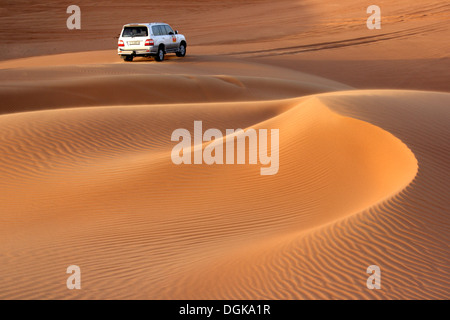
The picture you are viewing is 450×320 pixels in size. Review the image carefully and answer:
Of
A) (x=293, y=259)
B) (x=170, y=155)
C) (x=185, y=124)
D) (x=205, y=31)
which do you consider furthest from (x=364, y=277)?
(x=205, y=31)

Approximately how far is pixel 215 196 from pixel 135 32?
1667 cm

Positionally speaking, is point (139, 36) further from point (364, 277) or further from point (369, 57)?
point (364, 277)

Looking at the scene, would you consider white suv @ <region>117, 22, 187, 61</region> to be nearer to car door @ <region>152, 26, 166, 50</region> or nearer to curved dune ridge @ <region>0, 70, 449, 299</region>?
car door @ <region>152, 26, 166, 50</region>

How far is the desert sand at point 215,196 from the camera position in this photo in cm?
576

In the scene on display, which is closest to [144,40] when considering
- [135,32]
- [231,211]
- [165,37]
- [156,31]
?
[135,32]

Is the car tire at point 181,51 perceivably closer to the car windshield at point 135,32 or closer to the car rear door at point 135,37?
the car rear door at point 135,37

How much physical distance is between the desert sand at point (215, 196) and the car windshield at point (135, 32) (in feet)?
14.6

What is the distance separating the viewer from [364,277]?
5531mm

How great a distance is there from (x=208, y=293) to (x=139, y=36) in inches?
783

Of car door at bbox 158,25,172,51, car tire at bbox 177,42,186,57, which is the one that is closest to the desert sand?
car door at bbox 158,25,172,51

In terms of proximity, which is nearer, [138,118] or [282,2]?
[138,118]

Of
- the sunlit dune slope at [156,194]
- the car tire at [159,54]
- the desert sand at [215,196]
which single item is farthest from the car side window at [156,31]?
the sunlit dune slope at [156,194]
